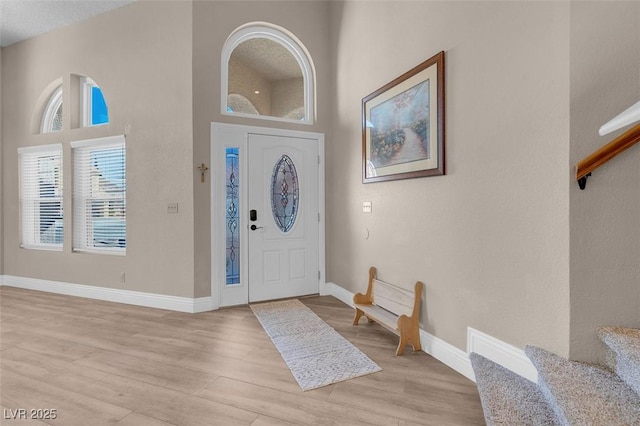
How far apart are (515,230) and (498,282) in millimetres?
345

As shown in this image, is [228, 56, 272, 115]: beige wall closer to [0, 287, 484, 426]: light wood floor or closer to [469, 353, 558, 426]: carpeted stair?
[0, 287, 484, 426]: light wood floor

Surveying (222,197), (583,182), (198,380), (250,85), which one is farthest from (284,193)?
(583,182)

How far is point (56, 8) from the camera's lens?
13.3 feet

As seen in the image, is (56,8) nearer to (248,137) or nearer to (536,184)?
(248,137)

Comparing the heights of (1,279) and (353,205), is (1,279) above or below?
below

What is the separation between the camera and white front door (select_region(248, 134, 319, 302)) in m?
3.91

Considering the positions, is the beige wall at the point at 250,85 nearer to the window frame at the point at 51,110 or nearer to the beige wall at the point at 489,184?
the beige wall at the point at 489,184

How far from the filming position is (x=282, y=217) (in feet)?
13.3

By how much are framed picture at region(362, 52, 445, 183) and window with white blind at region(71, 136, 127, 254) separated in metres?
3.13

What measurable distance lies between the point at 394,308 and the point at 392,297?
0.32ft

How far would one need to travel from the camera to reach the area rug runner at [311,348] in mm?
2195

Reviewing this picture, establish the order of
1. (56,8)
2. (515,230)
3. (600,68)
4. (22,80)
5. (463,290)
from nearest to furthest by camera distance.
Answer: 1. (600,68)
2. (515,230)
3. (463,290)
4. (56,8)
5. (22,80)

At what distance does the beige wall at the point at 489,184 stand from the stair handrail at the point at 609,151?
85mm

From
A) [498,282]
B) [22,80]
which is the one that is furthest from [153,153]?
[498,282]
